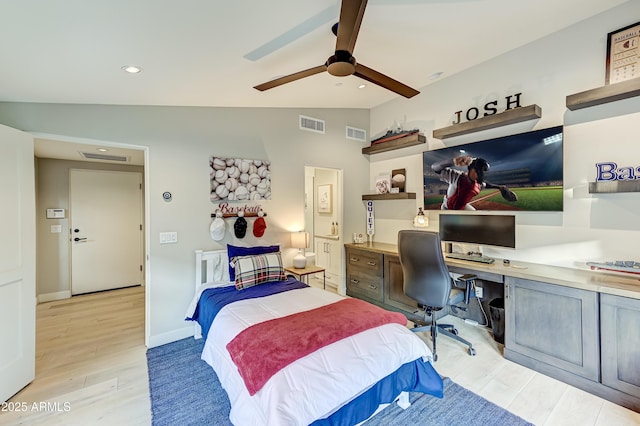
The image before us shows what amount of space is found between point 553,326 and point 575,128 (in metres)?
1.90

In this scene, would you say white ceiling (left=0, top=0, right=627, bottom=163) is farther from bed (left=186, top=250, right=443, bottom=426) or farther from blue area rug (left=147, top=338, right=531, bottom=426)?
blue area rug (left=147, top=338, right=531, bottom=426)

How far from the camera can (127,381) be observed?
238 cm

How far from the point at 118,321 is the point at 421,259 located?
3906 mm

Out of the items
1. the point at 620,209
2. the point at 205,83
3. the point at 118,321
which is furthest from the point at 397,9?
the point at 118,321

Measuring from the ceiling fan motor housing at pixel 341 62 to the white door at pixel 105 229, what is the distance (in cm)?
474

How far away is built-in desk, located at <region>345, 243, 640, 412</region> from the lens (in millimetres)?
2002

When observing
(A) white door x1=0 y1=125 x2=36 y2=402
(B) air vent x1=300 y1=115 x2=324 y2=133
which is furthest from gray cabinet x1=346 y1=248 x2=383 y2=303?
(A) white door x1=0 y1=125 x2=36 y2=402

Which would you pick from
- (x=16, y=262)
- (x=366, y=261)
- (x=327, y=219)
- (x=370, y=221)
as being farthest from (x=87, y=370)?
(x=370, y=221)

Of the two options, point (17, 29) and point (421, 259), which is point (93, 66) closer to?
point (17, 29)

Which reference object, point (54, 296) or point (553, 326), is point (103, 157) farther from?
point (553, 326)

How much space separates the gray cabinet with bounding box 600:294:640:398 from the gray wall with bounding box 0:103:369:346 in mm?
3257

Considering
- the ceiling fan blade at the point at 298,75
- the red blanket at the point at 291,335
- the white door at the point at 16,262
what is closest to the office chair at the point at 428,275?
the red blanket at the point at 291,335

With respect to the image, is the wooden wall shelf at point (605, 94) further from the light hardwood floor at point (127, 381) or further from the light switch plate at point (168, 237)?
the light switch plate at point (168, 237)

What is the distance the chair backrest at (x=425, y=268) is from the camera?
270 centimetres
